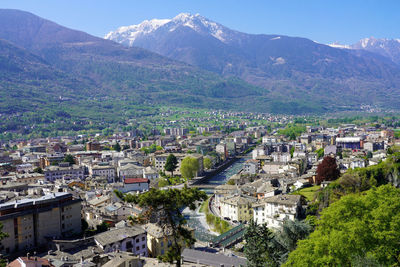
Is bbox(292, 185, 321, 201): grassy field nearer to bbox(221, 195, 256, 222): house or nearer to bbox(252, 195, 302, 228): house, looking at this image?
bbox(252, 195, 302, 228): house

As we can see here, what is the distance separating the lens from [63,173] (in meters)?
53.2

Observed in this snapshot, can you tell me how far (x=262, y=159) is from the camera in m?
64.2

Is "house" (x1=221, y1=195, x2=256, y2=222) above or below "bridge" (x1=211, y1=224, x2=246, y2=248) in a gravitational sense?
above

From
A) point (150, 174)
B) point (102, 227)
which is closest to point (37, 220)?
point (102, 227)

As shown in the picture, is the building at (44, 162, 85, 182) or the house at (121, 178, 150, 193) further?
the building at (44, 162, 85, 182)

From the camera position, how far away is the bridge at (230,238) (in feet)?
89.3

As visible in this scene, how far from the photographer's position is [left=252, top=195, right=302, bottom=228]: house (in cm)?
2916

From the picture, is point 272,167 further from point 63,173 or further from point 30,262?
point 30,262

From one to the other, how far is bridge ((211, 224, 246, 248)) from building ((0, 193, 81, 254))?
32.2ft

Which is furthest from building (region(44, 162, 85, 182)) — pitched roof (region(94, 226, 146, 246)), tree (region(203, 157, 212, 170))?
pitched roof (region(94, 226, 146, 246))

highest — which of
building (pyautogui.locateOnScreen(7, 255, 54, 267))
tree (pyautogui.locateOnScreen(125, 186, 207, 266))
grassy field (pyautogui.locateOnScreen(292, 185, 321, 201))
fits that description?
tree (pyautogui.locateOnScreen(125, 186, 207, 266))

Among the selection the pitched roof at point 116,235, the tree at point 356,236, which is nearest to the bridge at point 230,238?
the pitched roof at point 116,235

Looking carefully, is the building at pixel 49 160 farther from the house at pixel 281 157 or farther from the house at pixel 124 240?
the house at pixel 124 240

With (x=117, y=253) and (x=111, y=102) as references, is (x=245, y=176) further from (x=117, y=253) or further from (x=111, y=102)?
(x=111, y=102)
